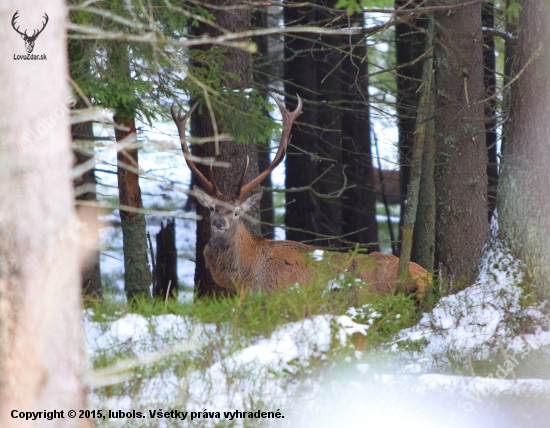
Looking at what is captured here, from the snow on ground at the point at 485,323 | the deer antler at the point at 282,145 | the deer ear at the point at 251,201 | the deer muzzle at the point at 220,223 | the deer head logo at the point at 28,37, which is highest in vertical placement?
the deer head logo at the point at 28,37

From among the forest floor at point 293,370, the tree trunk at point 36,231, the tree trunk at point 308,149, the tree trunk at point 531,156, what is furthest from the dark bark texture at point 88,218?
the tree trunk at point 531,156

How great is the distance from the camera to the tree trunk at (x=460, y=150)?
27.8 feet

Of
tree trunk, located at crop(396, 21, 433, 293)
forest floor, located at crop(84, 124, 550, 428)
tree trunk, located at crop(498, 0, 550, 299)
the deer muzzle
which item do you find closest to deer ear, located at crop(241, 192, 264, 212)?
the deer muzzle

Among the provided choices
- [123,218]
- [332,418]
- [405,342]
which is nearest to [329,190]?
[123,218]

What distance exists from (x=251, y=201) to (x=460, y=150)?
274 centimetres

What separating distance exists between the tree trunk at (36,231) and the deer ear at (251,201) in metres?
4.94

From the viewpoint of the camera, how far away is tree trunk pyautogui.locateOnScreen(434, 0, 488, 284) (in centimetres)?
848

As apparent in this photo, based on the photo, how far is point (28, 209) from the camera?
3.79 meters

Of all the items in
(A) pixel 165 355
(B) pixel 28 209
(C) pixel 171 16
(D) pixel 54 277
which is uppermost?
(C) pixel 171 16

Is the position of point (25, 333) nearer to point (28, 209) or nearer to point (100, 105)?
point (28, 209)

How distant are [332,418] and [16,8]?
3231 millimetres

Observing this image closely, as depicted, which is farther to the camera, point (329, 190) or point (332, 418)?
point (329, 190)

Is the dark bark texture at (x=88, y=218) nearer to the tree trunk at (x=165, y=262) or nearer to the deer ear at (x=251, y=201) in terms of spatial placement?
the tree trunk at (x=165, y=262)

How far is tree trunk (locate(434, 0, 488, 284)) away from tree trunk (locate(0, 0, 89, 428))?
223 inches
